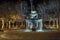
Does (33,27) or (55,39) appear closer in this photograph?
(55,39)

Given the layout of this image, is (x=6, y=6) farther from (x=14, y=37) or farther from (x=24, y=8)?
(x=14, y=37)

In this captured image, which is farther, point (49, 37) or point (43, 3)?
point (43, 3)

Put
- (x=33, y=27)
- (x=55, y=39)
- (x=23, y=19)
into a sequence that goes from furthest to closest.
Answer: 1. (x=23, y=19)
2. (x=33, y=27)
3. (x=55, y=39)

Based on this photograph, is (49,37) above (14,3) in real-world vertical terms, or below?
below

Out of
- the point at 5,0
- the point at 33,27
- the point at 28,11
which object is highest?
the point at 5,0

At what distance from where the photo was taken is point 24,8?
798cm

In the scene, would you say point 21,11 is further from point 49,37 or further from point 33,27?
point 49,37

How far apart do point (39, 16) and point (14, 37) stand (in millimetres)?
3663

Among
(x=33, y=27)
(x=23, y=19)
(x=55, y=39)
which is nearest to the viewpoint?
(x=55, y=39)

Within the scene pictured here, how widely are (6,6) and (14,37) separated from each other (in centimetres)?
369

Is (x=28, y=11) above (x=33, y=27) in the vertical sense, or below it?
above

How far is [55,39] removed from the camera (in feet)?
13.3

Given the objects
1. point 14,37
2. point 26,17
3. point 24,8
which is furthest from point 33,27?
point 14,37

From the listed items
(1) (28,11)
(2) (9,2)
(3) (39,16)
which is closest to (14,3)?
(2) (9,2)
